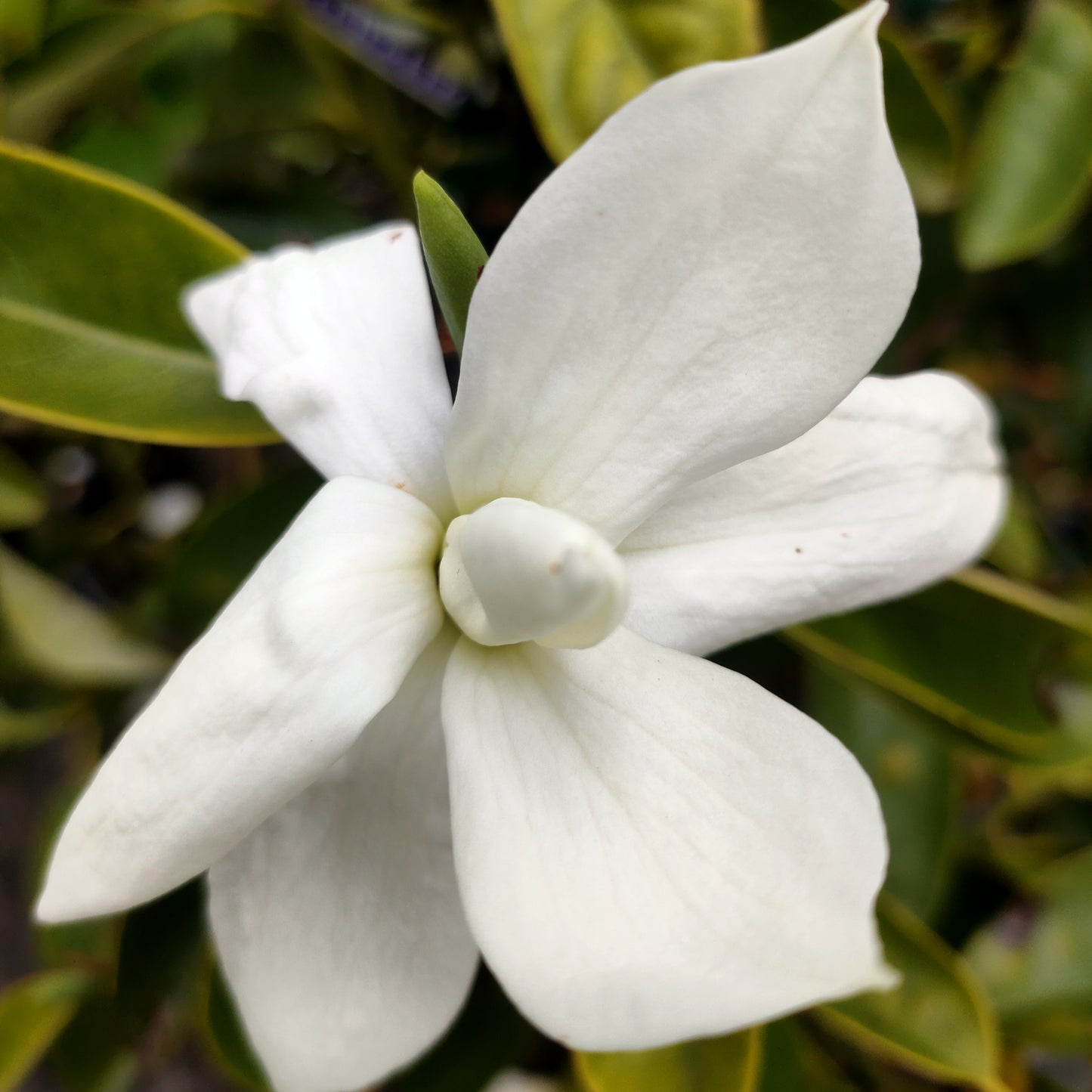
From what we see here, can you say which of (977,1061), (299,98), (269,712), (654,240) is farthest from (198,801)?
(299,98)

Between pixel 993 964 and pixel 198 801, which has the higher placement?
pixel 198 801

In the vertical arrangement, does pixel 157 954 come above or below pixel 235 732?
below

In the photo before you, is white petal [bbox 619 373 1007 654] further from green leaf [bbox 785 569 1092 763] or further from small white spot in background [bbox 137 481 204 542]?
small white spot in background [bbox 137 481 204 542]

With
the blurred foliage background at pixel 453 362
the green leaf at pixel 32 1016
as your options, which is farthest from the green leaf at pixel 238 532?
the green leaf at pixel 32 1016

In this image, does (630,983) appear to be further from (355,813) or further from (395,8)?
(395,8)

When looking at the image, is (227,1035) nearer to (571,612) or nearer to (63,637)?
(63,637)

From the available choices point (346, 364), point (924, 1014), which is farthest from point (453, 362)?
point (924, 1014)
